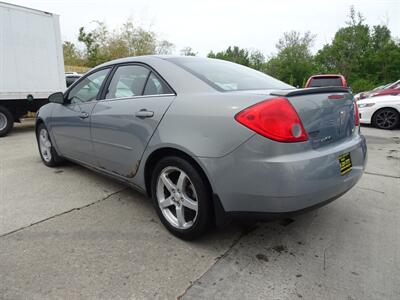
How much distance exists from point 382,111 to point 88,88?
27.0 feet

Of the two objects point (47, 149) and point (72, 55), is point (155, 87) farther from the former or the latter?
point (72, 55)

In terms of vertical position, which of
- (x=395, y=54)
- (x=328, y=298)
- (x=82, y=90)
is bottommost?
(x=328, y=298)

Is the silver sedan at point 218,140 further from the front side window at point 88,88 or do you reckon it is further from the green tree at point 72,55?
the green tree at point 72,55

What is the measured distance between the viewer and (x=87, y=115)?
3277mm

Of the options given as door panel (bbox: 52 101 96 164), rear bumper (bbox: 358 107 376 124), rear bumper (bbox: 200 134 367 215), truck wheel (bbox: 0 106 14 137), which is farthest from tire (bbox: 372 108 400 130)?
truck wheel (bbox: 0 106 14 137)

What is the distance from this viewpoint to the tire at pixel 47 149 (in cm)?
439

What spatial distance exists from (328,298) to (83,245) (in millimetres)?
1766

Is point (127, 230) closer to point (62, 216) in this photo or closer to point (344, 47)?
point (62, 216)

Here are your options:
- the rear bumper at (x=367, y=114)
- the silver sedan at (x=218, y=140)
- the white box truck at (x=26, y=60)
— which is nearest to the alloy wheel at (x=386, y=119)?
the rear bumper at (x=367, y=114)

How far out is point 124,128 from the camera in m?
2.73

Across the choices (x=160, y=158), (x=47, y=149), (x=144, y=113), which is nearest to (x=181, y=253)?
(x=160, y=158)

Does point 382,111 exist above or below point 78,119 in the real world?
below

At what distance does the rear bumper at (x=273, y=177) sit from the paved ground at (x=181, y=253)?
448 mm

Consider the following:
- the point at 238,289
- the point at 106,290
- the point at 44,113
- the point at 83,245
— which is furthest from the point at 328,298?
the point at 44,113
